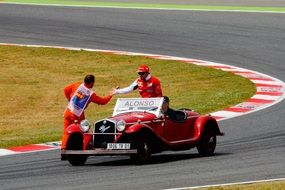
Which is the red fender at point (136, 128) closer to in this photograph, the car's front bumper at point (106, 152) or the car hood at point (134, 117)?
the car hood at point (134, 117)

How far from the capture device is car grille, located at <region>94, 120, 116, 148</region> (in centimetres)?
1705

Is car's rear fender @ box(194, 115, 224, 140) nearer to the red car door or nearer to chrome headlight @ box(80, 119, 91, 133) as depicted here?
the red car door

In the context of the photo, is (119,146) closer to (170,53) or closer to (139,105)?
(139,105)

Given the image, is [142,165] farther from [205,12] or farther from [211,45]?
[205,12]

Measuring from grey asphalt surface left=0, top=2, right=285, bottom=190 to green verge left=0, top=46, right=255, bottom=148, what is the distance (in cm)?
125

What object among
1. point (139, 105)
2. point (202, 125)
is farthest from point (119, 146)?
point (202, 125)

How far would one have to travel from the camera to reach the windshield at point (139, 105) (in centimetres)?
1775

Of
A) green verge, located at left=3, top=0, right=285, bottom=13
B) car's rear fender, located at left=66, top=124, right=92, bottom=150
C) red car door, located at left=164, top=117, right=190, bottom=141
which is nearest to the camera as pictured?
car's rear fender, located at left=66, top=124, right=92, bottom=150

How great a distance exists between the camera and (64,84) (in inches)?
1101

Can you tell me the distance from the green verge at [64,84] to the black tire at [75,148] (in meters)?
2.55

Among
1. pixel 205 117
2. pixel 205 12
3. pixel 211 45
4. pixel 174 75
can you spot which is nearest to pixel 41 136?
pixel 205 117

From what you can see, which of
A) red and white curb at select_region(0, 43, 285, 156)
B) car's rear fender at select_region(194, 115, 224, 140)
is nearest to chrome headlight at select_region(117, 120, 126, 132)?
car's rear fender at select_region(194, 115, 224, 140)

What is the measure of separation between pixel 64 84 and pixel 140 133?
1122 centimetres

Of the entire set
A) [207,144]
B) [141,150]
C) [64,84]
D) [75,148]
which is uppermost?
[141,150]
